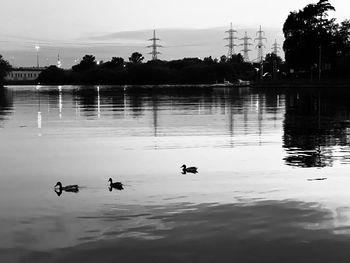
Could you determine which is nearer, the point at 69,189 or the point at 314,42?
the point at 69,189

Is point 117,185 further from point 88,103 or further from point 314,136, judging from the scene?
point 88,103

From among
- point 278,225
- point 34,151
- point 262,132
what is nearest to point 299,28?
point 262,132

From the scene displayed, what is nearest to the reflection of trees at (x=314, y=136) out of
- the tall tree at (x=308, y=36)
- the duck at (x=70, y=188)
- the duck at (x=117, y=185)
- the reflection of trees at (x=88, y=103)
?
the duck at (x=117, y=185)

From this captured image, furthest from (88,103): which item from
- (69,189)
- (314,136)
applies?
(69,189)

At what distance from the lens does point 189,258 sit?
10.1 m

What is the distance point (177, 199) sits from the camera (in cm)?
1485

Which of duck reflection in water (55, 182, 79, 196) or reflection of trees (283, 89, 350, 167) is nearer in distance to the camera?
duck reflection in water (55, 182, 79, 196)

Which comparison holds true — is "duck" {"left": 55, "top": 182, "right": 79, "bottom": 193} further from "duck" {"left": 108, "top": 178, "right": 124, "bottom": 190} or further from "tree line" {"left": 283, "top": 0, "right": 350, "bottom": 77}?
"tree line" {"left": 283, "top": 0, "right": 350, "bottom": 77}

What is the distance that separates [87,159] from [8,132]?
12.7 meters

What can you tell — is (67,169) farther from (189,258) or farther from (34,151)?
(189,258)

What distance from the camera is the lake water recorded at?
10.7m

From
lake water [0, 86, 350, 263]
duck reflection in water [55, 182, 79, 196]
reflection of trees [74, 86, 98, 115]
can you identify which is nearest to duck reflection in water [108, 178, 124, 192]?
lake water [0, 86, 350, 263]

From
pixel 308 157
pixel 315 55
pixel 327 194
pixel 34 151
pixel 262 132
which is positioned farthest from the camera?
pixel 315 55

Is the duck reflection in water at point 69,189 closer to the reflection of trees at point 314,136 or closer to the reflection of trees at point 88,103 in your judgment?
the reflection of trees at point 314,136
